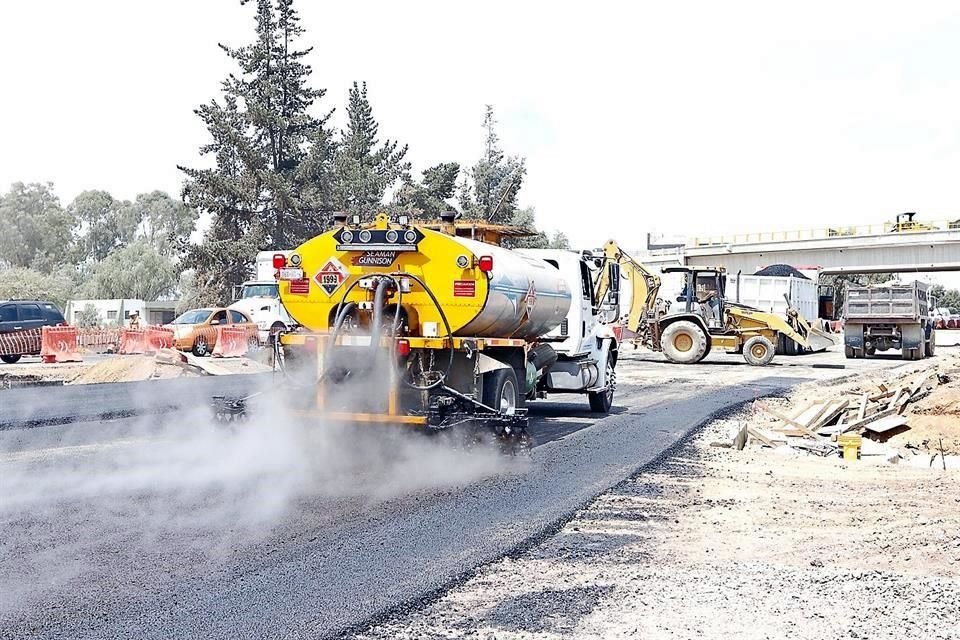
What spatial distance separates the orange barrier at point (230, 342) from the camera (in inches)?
1159

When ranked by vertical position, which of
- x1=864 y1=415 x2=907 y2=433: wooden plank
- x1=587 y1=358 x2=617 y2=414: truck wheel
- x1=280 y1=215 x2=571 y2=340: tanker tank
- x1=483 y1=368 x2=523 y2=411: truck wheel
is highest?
x1=280 y1=215 x2=571 y2=340: tanker tank

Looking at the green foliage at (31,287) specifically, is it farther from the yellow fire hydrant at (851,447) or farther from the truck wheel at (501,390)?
the yellow fire hydrant at (851,447)

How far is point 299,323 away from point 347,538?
450cm

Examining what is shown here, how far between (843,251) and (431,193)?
2650cm

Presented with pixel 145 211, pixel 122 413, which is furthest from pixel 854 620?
pixel 145 211

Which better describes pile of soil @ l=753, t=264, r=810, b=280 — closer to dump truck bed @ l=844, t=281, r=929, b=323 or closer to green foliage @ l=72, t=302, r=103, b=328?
dump truck bed @ l=844, t=281, r=929, b=323

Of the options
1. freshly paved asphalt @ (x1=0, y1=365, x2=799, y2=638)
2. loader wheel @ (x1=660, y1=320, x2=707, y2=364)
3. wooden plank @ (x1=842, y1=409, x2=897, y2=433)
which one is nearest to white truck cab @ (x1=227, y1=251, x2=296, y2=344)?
loader wheel @ (x1=660, y1=320, x2=707, y2=364)

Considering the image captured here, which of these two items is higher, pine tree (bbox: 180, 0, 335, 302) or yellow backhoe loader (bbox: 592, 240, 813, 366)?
pine tree (bbox: 180, 0, 335, 302)

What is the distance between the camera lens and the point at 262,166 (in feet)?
175

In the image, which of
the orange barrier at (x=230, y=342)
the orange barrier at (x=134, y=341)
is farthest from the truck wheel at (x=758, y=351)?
the orange barrier at (x=134, y=341)

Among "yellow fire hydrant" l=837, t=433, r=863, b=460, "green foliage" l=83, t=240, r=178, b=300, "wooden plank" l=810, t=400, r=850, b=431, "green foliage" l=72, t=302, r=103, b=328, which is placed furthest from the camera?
"green foliage" l=83, t=240, r=178, b=300

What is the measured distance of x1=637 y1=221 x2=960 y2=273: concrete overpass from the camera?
196 ft

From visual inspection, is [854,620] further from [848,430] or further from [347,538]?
[848,430]

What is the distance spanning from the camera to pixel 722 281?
34.0m
